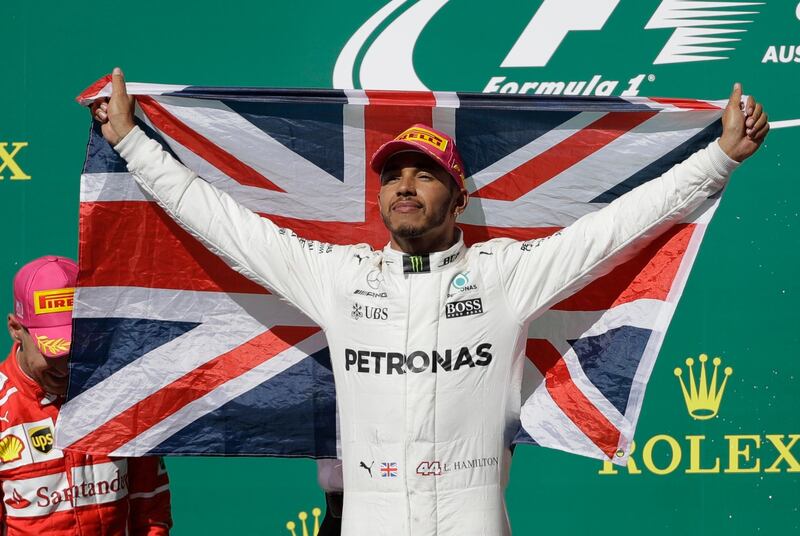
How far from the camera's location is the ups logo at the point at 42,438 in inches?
93.0

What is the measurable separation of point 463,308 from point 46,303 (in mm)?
946

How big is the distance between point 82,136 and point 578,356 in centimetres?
175

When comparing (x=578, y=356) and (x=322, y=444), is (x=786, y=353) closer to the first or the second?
(x=578, y=356)

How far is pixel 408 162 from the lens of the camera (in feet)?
7.77

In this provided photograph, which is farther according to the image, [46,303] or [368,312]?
[46,303]

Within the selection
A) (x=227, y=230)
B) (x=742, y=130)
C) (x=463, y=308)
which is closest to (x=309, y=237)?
(x=227, y=230)

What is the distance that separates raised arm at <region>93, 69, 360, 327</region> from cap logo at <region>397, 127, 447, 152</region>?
Answer: 11.8 inches

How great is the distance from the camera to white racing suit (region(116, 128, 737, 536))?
7.41ft

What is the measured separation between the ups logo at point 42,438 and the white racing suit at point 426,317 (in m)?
0.55

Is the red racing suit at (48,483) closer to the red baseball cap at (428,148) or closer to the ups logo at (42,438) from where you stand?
the ups logo at (42,438)

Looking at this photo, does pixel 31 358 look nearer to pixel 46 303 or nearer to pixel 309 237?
pixel 46 303

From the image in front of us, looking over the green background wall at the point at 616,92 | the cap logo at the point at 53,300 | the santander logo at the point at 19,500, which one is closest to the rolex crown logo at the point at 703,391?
the green background wall at the point at 616,92

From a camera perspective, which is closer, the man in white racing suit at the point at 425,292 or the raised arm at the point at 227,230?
the man in white racing suit at the point at 425,292

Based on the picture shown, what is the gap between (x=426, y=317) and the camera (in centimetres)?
228
